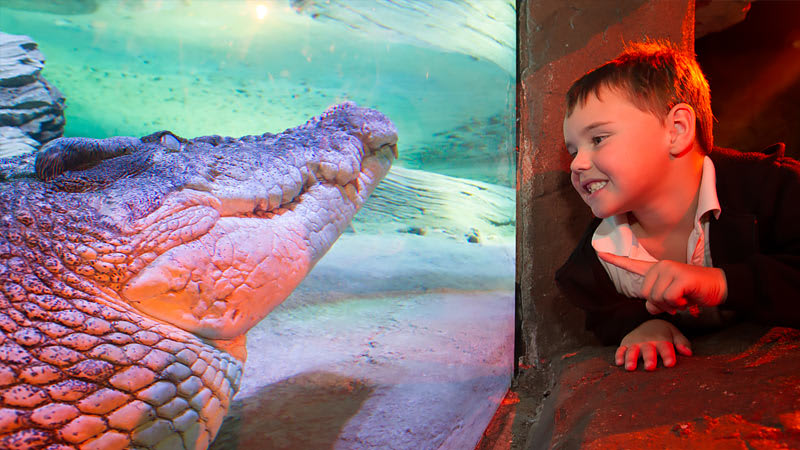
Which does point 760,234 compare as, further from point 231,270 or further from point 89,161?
point 89,161

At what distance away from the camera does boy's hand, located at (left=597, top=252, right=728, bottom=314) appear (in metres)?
0.97

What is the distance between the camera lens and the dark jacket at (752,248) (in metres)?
0.98

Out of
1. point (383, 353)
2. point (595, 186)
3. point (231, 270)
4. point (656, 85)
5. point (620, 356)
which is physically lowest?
point (383, 353)

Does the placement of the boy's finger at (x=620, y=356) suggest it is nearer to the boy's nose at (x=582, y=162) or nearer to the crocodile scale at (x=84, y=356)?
the boy's nose at (x=582, y=162)

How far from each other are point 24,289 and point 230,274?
466 mm

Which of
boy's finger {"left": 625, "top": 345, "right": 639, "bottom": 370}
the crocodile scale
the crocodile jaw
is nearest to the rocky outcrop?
the crocodile scale

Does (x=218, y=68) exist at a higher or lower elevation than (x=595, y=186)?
higher

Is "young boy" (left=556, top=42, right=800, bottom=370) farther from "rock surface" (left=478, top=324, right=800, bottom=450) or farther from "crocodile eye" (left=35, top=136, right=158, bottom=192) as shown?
"crocodile eye" (left=35, top=136, right=158, bottom=192)

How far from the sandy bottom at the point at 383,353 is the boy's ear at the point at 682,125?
851mm

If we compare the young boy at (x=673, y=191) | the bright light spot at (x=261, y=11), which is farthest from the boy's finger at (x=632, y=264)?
the bright light spot at (x=261, y=11)

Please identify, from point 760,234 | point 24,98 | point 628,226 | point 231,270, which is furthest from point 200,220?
point 760,234

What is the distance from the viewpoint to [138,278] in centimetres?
115

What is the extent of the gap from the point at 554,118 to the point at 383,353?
3.73 ft

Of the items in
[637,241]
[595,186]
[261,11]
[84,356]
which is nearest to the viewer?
[84,356]
